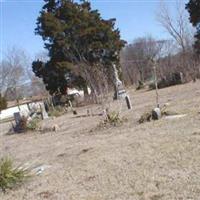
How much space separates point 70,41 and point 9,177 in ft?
90.2

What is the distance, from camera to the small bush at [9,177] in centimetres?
802

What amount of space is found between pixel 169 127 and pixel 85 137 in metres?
2.71

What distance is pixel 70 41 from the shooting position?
35000mm

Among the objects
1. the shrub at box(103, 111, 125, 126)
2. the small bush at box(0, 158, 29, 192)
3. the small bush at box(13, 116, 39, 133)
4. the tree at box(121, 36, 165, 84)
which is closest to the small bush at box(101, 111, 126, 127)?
the shrub at box(103, 111, 125, 126)

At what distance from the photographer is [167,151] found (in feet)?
26.8

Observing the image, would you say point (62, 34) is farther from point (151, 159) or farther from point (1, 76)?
point (1, 76)

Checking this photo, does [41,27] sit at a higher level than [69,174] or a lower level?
higher

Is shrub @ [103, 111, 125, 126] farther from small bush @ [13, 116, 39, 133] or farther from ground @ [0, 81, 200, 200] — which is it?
small bush @ [13, 116, 39, 133]

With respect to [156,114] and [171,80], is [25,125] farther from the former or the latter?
[171,80]

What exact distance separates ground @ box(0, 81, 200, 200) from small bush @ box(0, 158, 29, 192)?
0.58ft

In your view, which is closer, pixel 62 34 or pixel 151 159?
pixel 151 159

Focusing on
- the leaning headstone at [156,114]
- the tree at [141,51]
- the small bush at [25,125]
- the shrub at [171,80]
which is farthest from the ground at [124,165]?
the tree at [141,51]

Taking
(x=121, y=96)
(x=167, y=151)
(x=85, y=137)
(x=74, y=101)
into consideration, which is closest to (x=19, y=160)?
(x=85, y=137)

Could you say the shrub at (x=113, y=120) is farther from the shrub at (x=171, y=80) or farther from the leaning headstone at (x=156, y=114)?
the shrub at (x=171, y=80)
